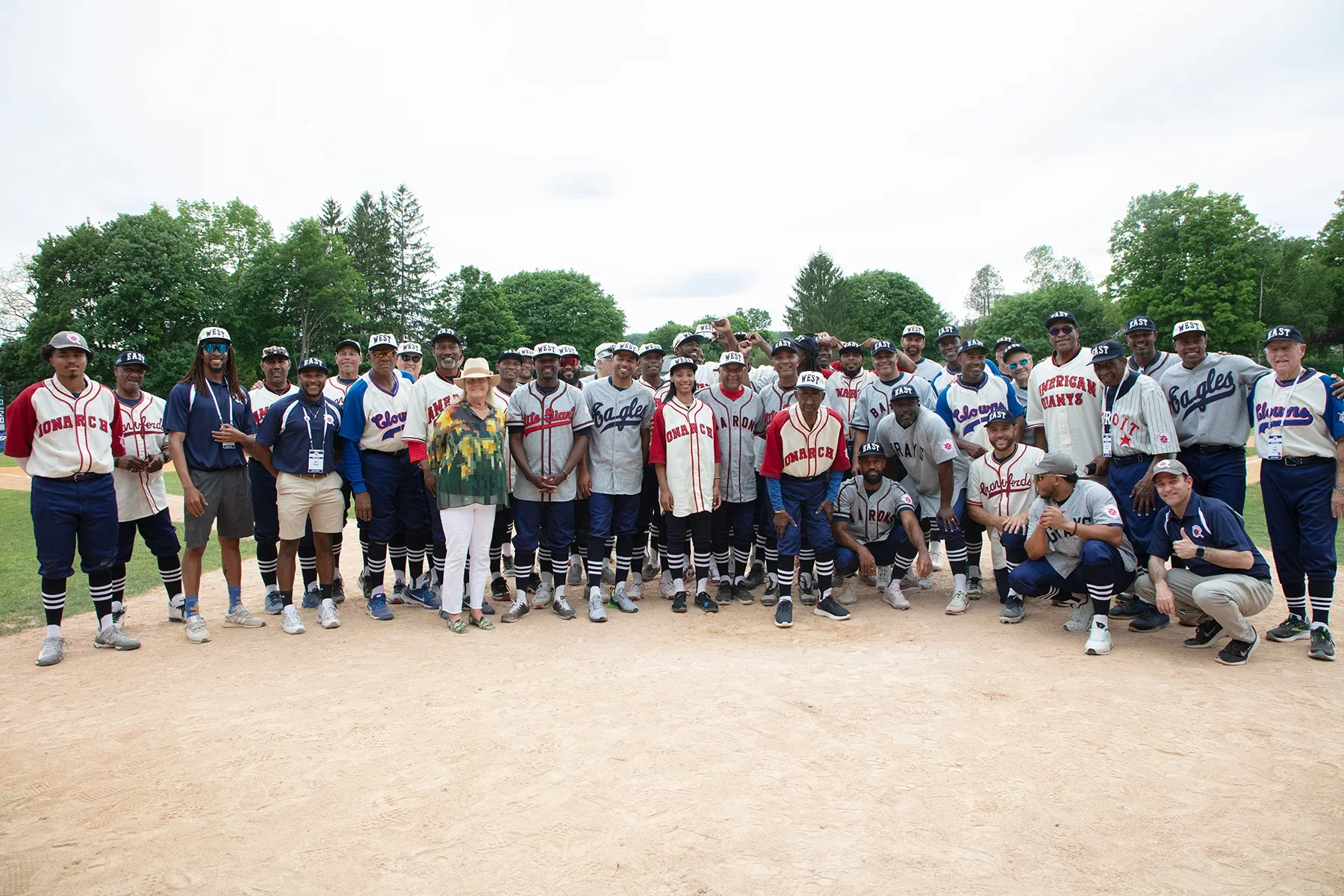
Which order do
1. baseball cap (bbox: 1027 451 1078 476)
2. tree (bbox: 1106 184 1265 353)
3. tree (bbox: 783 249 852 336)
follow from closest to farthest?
baseball cap (bbox: 1027 451 1078 476)
tree (bbox: 1106 184 1265 353)
tree (bbox: 783 249 852 336)

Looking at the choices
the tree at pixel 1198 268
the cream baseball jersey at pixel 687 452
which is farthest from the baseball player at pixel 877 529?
the tree at pixel 1198 268

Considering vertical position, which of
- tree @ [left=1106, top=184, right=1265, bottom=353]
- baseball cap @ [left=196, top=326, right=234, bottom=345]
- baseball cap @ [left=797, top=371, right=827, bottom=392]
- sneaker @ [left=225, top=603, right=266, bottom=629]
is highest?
tree @ [left=1106, top=184, right=1265, bottom=353]

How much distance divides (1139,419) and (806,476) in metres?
2.73

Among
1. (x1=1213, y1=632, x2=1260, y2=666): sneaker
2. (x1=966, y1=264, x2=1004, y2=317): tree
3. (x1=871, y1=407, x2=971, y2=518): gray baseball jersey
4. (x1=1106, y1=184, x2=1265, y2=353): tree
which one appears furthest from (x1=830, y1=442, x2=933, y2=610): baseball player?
(x1=966, y1=264, x2=1004, y2=317): tree

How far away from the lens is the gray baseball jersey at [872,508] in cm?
744

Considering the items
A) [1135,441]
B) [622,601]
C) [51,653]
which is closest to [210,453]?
[51,653]

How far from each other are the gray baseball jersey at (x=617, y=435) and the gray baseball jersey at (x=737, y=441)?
0.69m

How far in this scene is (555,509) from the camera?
23.0 feet

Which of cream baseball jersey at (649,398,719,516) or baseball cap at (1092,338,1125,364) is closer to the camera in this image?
baseball cap at (1092,338,1125,364)

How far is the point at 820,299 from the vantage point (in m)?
55.1

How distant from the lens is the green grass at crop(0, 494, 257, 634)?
24.2ft

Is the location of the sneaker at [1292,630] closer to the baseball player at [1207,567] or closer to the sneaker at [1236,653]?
the baseball player at [1207,567]

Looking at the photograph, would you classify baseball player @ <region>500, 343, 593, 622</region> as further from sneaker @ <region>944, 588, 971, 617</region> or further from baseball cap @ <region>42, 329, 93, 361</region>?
sneaker @ <region>944, 588, 971, 617</region>

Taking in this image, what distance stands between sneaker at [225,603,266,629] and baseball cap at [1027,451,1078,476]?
272 inches
